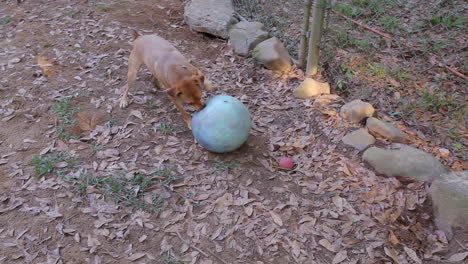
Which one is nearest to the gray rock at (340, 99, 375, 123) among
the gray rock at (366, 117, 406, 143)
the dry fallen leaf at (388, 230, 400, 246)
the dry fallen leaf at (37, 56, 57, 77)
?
the gray rock at (366, 117, 406, 143)

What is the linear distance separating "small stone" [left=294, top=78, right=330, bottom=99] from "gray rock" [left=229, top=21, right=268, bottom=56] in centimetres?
104

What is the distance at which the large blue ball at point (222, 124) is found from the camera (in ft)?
10.2

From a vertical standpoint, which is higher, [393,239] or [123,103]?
[123,103]

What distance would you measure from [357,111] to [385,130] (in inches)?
13.4

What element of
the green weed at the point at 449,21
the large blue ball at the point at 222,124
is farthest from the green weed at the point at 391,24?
the large blue ball at the point at 222,124

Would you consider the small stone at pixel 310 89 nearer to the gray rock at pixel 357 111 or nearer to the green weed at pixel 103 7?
the gray rock at pixel 357 111

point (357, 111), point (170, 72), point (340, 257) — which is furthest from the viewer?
point (357, 111)

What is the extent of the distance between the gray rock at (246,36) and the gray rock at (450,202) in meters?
2.78

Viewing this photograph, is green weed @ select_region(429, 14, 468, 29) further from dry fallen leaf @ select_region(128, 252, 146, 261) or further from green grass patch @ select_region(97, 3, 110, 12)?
dry fallen leaf @ select_region(128, 252, 146, 261)

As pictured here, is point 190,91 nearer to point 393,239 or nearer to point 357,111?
point 357,111

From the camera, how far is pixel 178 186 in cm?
319

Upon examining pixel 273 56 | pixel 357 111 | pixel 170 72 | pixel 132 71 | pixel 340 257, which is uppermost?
pixel 170 72

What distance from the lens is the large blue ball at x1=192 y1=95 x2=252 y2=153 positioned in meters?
3.10

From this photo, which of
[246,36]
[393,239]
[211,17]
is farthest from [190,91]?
[211,17]
